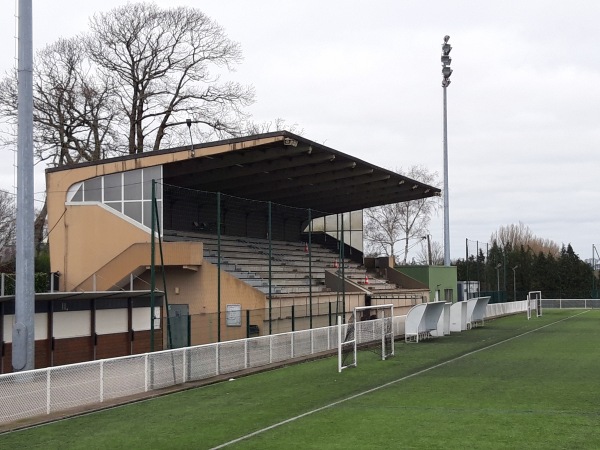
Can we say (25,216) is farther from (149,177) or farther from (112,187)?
(112,187)

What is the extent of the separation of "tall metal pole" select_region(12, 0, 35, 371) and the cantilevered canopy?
36.8ft

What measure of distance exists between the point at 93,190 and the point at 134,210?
190 cm

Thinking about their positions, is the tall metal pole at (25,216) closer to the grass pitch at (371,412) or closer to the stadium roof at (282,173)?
the grass pitch at (371,412)

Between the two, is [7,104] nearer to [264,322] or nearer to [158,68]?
[158,68]

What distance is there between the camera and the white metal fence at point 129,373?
1344 cm

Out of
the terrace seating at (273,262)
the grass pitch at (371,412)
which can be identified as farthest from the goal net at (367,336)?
the grass pitch at (371,412)

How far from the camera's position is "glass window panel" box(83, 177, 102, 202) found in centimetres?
2978

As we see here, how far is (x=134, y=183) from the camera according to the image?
96.1 ft

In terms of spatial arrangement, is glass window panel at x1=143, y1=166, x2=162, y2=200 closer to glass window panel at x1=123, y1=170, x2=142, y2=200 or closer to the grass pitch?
glass window panel at x1=123, y1=170, x2=142, y2=200

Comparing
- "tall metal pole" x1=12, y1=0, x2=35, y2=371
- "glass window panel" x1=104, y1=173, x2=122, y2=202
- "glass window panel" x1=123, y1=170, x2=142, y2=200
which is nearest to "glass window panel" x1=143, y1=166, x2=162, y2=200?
"glass window panel" x1=123, y1=170, x2=142, y2=200

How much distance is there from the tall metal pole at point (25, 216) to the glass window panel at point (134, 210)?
38.7 ft

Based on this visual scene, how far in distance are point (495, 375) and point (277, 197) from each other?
74.1ft

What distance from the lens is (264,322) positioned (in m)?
26.6

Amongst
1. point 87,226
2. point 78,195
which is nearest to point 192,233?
point 87,226
